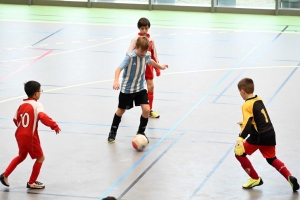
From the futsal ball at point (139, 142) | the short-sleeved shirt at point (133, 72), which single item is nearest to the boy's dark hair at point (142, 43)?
the short-sleeved shirt at point (133, 72)

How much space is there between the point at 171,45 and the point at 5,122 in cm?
870

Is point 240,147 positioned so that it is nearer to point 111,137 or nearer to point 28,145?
point 28,145

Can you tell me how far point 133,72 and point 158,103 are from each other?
2.71 meters

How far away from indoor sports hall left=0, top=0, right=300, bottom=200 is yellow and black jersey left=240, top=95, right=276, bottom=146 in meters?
0.64

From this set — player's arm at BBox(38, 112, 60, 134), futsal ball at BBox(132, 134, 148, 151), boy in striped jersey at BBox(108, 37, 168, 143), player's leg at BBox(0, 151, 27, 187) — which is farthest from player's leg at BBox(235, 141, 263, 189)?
player's leg at BBox(0, 151, 27, 187)

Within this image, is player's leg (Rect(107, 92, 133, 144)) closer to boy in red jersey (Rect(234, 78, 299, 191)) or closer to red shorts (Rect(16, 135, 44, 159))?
red shorts (Rect(16, 135, 44, 159))

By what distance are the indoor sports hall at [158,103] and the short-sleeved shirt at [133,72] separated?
83 cm

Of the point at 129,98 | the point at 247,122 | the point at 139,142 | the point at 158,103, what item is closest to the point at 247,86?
the point at 247,122

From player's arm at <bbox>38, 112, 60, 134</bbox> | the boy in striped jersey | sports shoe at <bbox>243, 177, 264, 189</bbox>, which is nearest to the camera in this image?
player's arm at <bbox>38, 112, 60, 134</bbox>

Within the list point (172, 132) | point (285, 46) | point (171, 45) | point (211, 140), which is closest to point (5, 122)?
point (172, 132)

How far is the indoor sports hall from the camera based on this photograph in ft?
25.0

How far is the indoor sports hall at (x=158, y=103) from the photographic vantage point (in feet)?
25.0

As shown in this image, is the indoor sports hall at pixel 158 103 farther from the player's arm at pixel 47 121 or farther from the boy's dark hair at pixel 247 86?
the boy's dark hair at pixel 247 86

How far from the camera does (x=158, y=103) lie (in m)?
11.7
